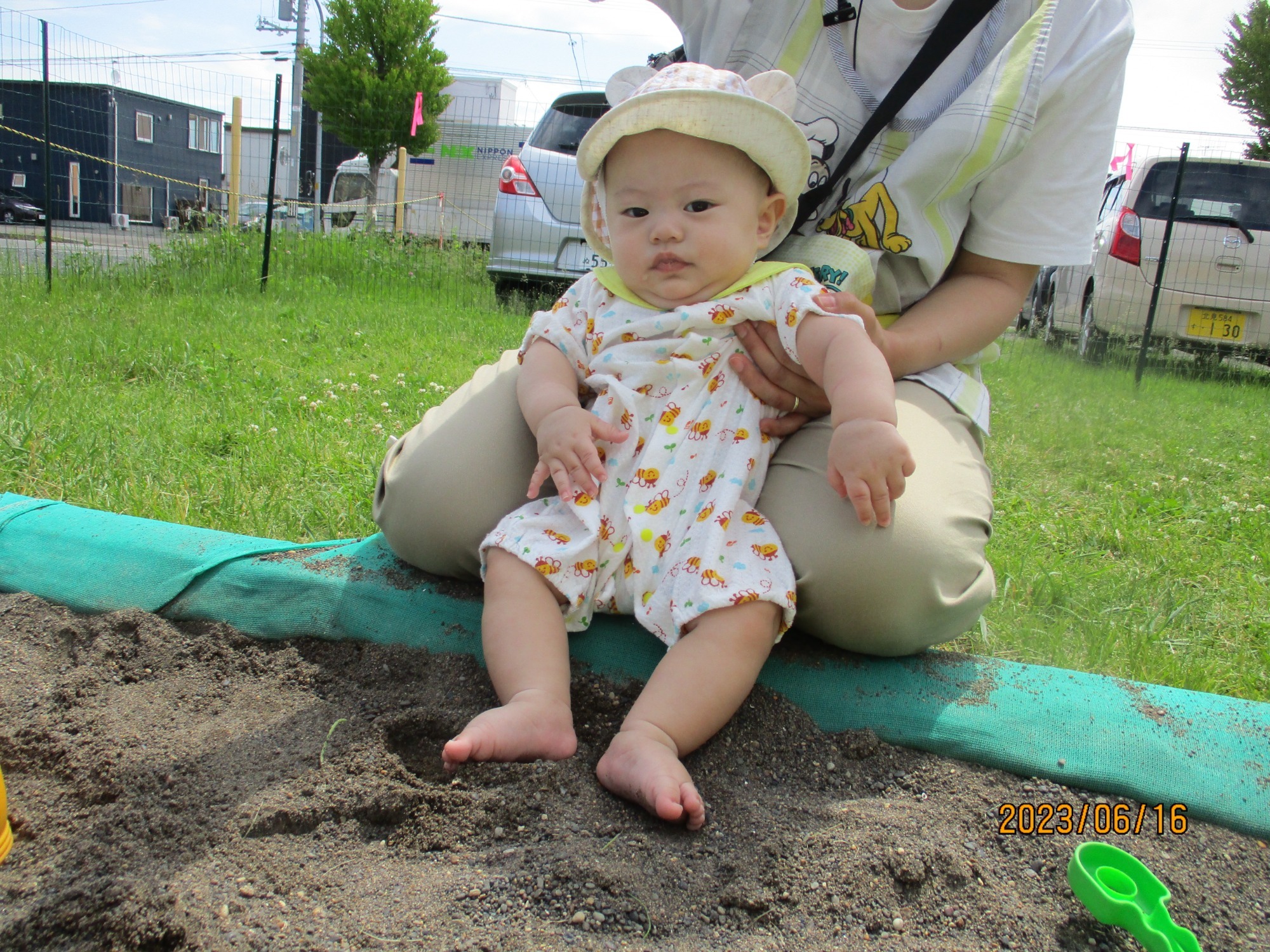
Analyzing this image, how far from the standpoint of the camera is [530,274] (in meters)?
6.20

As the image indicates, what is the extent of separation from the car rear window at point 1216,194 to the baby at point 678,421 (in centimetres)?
652

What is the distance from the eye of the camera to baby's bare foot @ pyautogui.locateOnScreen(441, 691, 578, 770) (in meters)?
1.11

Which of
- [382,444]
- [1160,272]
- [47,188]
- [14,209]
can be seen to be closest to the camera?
[382,444]

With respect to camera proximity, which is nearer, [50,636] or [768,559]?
[768,559]

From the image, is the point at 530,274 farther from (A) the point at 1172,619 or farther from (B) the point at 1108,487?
(A) the point at 1172,619

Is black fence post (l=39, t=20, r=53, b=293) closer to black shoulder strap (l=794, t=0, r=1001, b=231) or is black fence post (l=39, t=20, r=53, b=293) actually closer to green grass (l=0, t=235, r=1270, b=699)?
green grass (l=0, t=235, r=1270, b=699)

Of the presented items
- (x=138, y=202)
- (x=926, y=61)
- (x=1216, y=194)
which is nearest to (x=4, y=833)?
(x=926, y=61)

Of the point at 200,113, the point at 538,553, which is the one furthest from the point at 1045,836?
the point at 200,113

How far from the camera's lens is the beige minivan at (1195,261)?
6.53 meters

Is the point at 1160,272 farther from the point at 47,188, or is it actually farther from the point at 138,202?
the point at 138,202

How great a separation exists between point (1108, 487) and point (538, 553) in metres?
2.50

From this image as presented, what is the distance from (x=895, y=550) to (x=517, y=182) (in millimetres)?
5308

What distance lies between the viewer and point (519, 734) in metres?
1.15

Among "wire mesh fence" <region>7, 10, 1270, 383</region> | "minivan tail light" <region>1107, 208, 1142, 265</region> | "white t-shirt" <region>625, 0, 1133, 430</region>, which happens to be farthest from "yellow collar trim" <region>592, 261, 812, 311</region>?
"minivan tail light" <region>1107, 208, 1142, 265</region>
